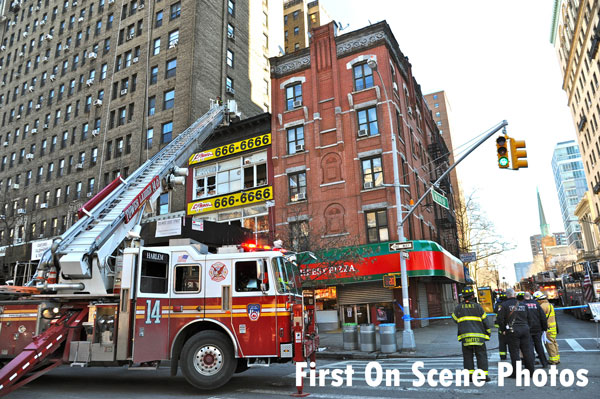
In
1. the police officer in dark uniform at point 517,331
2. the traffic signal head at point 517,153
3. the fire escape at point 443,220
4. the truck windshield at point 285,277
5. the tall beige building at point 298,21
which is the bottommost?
the police officer in dark uniform at point 517,331

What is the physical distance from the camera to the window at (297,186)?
27.0 metres

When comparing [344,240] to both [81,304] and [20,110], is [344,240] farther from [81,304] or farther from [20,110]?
[20,110]

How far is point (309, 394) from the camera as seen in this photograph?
26.0 feet

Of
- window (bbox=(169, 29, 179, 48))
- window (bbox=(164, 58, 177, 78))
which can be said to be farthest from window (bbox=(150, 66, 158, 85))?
window (bbox=(169, 29, 179, 48))

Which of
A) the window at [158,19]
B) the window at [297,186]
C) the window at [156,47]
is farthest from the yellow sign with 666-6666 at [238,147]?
the window at [158,19]

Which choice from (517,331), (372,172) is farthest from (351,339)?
(372,172)

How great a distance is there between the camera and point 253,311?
8.62m

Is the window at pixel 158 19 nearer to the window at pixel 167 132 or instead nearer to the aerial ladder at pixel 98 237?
the window at pixel 167 132

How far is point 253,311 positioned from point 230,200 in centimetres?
2081

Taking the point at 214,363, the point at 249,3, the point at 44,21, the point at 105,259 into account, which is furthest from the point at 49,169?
the point at 214,363

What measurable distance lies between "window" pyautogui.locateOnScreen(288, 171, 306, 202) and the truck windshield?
17.2m

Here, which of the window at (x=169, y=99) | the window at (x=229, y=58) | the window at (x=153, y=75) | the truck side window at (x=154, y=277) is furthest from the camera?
the window at (x=229, y=58)

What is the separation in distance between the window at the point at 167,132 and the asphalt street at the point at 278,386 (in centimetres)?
2340

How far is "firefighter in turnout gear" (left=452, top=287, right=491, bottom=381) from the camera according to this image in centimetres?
827
